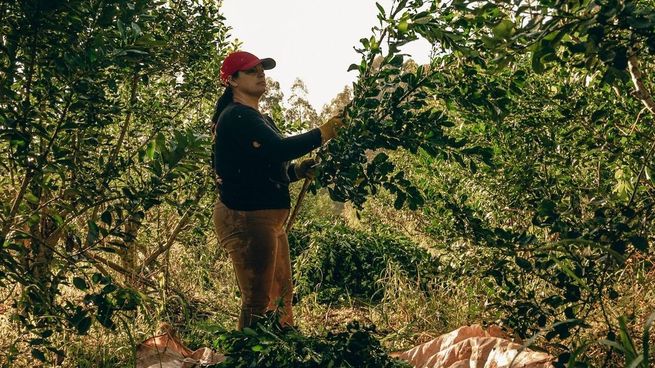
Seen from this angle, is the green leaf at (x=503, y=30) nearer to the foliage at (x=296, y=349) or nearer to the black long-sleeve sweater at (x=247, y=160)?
the foliage at (x=296, y=349)

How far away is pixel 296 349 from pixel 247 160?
114 centimetres

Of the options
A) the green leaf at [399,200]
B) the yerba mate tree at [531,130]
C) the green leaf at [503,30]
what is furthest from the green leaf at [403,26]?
the green leaf at [503,30]

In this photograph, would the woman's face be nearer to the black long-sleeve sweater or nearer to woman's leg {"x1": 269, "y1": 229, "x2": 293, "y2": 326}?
the black long-sleeve sweater

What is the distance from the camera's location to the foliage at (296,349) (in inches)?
130

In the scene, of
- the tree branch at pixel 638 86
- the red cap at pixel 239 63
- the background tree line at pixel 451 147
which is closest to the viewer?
the background tree line at pixel 451 147

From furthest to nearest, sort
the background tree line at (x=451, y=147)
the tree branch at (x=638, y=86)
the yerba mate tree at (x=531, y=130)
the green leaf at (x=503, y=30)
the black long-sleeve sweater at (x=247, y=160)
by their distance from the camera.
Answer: the black long-sleeve sweater at (x=247, y=160), the tree branch at (x=638, y=86), the background tree line at (x=451, y=147), the yerba mate tree at (x=531, y=130), the green leaf at (x=503, y=30)

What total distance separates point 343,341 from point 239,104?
4.89 feet

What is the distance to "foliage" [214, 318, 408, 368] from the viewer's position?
329cm

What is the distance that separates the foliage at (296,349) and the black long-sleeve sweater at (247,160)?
80 cm

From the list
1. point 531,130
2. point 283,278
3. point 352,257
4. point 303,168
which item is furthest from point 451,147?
point 352,257

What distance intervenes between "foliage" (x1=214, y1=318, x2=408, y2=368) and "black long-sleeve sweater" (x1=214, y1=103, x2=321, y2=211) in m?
0.80

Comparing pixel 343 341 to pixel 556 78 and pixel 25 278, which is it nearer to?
pixel 25 278

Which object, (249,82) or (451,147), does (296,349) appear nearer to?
(451,147)

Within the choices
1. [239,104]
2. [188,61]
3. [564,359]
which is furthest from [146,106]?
[564,359]
